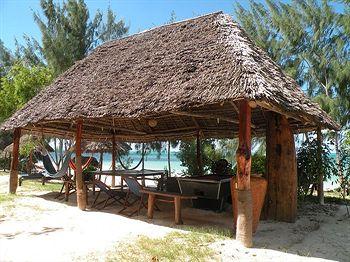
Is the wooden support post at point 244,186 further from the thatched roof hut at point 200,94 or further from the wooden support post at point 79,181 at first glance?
the wooden support post at point 79,181

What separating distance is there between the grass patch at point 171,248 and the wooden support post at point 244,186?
0.45 m

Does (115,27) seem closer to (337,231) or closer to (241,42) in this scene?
(241,42)

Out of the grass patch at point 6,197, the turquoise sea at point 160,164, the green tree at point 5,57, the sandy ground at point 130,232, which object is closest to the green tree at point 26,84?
the turquoise sea at point 160,164

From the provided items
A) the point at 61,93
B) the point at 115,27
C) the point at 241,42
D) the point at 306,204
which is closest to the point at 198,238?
the point at 241,42

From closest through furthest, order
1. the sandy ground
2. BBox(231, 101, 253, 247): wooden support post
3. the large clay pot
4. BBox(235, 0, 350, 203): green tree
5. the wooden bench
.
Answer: the sandy ground < BBox(231, 101, 253, 247): wooden support post < the large clay pot < the wooden bench < BBox(235, 0, 350, 203): green tree

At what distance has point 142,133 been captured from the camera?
1152 cm

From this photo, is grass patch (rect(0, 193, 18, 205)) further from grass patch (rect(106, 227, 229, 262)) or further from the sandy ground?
grass patch (rect(106, 227, 229, 262))

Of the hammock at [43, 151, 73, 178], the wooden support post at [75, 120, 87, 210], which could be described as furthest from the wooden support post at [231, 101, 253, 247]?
the hammock at [43, 151, 73, 178]

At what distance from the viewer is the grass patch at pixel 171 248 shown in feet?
13.9

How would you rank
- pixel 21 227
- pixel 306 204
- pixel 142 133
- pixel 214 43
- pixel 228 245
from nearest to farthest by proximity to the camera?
pixel 228 245 → pixel 21 227 → pixel 214 43 → pixel 306 204 → pixel 142 133

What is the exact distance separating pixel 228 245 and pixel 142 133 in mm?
7121

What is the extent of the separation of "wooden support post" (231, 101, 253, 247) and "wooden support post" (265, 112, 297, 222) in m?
1.78

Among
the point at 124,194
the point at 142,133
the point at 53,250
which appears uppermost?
the point at 142,133

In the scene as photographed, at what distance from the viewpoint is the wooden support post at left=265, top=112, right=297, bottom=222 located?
6.47 metres
